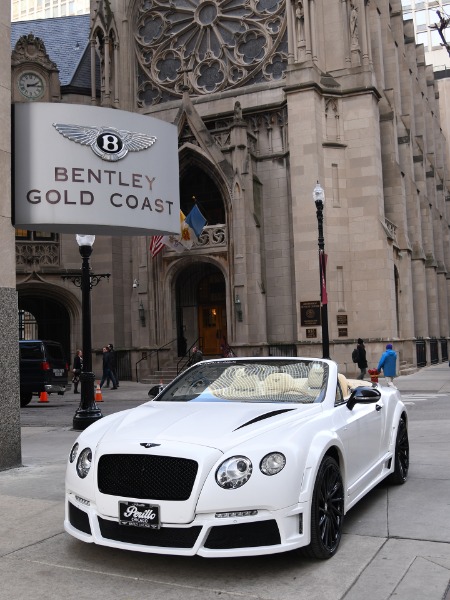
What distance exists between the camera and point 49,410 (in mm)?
18703

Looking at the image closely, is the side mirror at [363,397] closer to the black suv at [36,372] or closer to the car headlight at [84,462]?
the car headlight at [84,462]

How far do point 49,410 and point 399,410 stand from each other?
1319 centimetres

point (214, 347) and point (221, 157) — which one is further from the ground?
point (221, 157)

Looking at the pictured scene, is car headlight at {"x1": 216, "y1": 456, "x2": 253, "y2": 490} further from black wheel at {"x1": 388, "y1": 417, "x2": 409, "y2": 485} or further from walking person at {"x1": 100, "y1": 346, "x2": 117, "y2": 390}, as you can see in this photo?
walking person at {"x1": 100, "y1": 346, "x2": 117, "y2": 390}

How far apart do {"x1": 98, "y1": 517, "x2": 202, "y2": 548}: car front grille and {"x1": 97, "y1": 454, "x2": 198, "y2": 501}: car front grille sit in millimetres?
200

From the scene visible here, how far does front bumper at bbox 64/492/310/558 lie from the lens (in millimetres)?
4301

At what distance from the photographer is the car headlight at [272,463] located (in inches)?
175

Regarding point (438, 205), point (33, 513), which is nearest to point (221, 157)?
point (438, 205)

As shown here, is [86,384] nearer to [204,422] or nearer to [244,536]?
[204,422]

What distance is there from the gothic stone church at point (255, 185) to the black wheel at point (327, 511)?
21.5 m

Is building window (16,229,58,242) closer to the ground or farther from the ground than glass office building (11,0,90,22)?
closer to the ground

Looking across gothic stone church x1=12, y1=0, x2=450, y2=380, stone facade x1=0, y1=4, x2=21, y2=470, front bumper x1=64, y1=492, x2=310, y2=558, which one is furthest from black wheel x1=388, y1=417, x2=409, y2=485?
gothic stone church x1=12, y1=0, x2=450, y2=380

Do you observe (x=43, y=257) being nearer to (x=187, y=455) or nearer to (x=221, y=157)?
(x=221, y=157)

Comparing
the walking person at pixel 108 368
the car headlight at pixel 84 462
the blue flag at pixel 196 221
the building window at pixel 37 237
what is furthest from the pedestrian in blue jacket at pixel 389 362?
the building window at pixel 37 237
